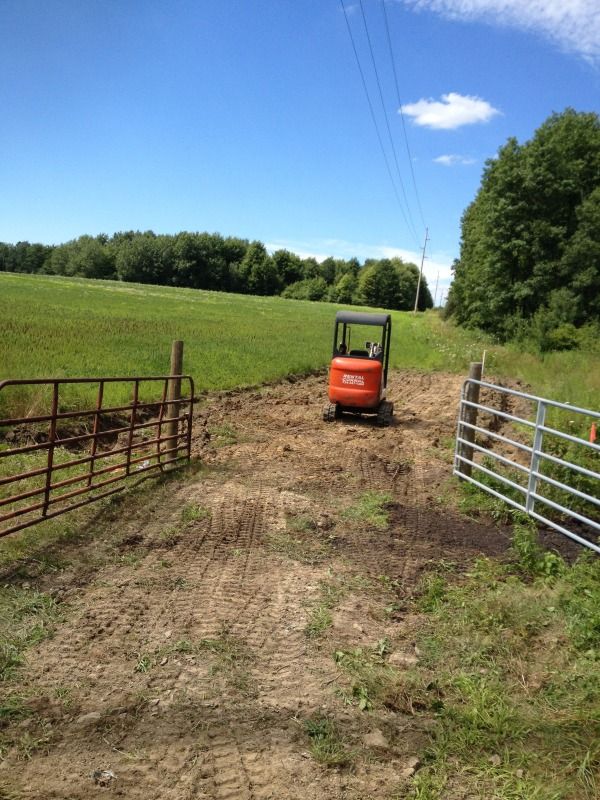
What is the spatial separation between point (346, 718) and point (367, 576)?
1.99 meters

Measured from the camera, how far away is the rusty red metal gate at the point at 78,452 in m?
5.79

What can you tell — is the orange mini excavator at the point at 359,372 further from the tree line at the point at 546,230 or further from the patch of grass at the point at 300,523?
the tree line at the point at 546,230

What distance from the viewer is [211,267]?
394 ft

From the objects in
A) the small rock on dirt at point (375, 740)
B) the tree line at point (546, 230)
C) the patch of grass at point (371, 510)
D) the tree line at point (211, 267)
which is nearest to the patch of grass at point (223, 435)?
the patch of grass at point (371, 510)

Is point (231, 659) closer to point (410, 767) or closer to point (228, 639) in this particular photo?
point (228, 639)

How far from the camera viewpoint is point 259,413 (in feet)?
45.5

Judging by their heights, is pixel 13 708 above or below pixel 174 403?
below

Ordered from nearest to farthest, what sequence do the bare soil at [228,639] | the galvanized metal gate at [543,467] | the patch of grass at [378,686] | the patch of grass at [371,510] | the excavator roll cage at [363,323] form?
the bare soil at [228,639], the patch of grass at [378,686], the galvanized metal gate at [543,467], the patch of grass at [371,510], the excavator roll cage at [363,323]

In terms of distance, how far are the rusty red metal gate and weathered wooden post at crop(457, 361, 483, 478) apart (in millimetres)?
4122

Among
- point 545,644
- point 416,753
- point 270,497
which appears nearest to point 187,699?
point 416,753

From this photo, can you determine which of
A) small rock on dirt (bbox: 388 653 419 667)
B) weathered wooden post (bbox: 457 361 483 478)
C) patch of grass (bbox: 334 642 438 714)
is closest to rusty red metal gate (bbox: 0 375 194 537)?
patch of grass (bbox: 334 642 438 714)

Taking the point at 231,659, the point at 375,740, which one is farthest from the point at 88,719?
the point at 375,740

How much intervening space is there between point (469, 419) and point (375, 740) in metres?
6.30

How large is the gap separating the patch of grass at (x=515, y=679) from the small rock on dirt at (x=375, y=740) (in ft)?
0.76
